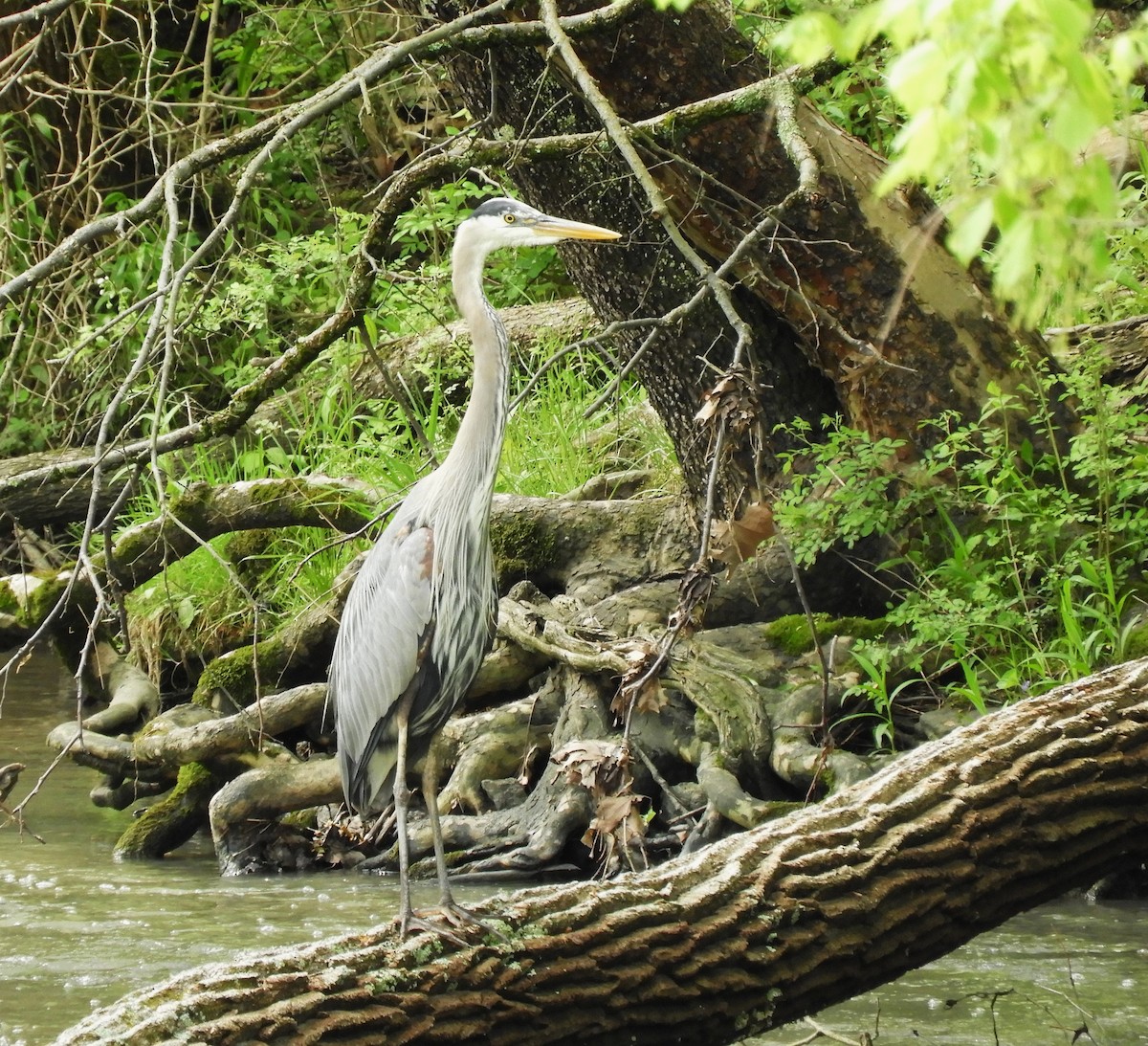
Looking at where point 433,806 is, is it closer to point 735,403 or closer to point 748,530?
point 748,530

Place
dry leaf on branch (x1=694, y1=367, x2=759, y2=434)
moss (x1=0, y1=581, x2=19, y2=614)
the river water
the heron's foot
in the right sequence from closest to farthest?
the heron's foot, dry leaf on branch (x1=694, y1=367, x2=759, y2=434), the river water, moss (x1=0, y1=581, x2=19, y2=614)

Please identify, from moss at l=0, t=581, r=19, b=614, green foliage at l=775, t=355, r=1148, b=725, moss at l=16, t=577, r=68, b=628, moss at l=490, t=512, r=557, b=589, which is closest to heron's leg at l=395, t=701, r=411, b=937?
green foliage at l=775, t=355, r=1148, b=725

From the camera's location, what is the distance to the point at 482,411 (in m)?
3.85

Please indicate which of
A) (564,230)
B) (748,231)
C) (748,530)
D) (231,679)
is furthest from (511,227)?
(231,679)

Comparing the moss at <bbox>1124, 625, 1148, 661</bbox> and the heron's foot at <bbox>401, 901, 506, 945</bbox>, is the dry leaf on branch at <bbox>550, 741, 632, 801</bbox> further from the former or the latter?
the moss at <bbox>1124, 625, 1148, 661</bbox>

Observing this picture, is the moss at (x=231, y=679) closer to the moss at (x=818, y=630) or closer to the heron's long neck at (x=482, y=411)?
the moss at (x=818, y=630)

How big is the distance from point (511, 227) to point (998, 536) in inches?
85.9

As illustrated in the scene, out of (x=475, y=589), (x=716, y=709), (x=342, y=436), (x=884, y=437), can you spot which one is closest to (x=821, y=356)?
(x=884, y=437)

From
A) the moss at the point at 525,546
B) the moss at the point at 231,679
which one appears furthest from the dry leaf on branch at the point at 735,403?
the moss at the point at 231,679

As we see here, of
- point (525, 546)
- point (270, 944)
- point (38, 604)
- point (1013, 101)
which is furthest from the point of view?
point (38, 604)

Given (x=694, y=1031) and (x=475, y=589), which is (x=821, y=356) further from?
(x=694, y=1031)

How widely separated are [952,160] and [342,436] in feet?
24.0

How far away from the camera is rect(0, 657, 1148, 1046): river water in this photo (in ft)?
12.1

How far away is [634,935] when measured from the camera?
111 inches
